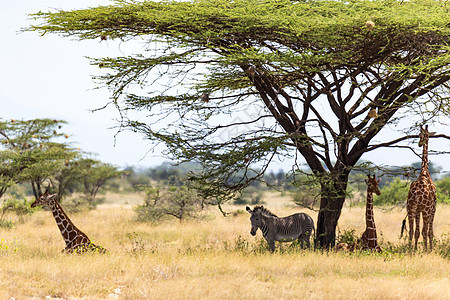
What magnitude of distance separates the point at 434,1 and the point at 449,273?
666cm

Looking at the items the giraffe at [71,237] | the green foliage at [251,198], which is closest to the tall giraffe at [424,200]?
the giraffe at [71,237]

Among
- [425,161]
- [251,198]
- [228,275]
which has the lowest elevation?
[251,198]

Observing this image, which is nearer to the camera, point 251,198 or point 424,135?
point 424,135

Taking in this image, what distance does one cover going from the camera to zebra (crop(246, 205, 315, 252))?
10.5m

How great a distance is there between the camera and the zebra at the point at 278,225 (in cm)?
1052

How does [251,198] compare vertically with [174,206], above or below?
below

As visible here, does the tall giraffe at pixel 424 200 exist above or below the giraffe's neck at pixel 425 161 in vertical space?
below

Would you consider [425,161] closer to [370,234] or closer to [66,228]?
[370,234]

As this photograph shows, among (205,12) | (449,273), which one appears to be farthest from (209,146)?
(449,273)

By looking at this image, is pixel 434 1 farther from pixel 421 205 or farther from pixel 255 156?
pixel 255 156

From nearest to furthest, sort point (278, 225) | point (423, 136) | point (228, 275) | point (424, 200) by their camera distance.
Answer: point (228, 275), point (424, 200), point (278, 225), point (423, 136)

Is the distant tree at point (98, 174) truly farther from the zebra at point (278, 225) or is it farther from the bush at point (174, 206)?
the zebra at point (278, 225)

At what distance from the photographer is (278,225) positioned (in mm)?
10555

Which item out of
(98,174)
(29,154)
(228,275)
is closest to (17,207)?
(29,154)
